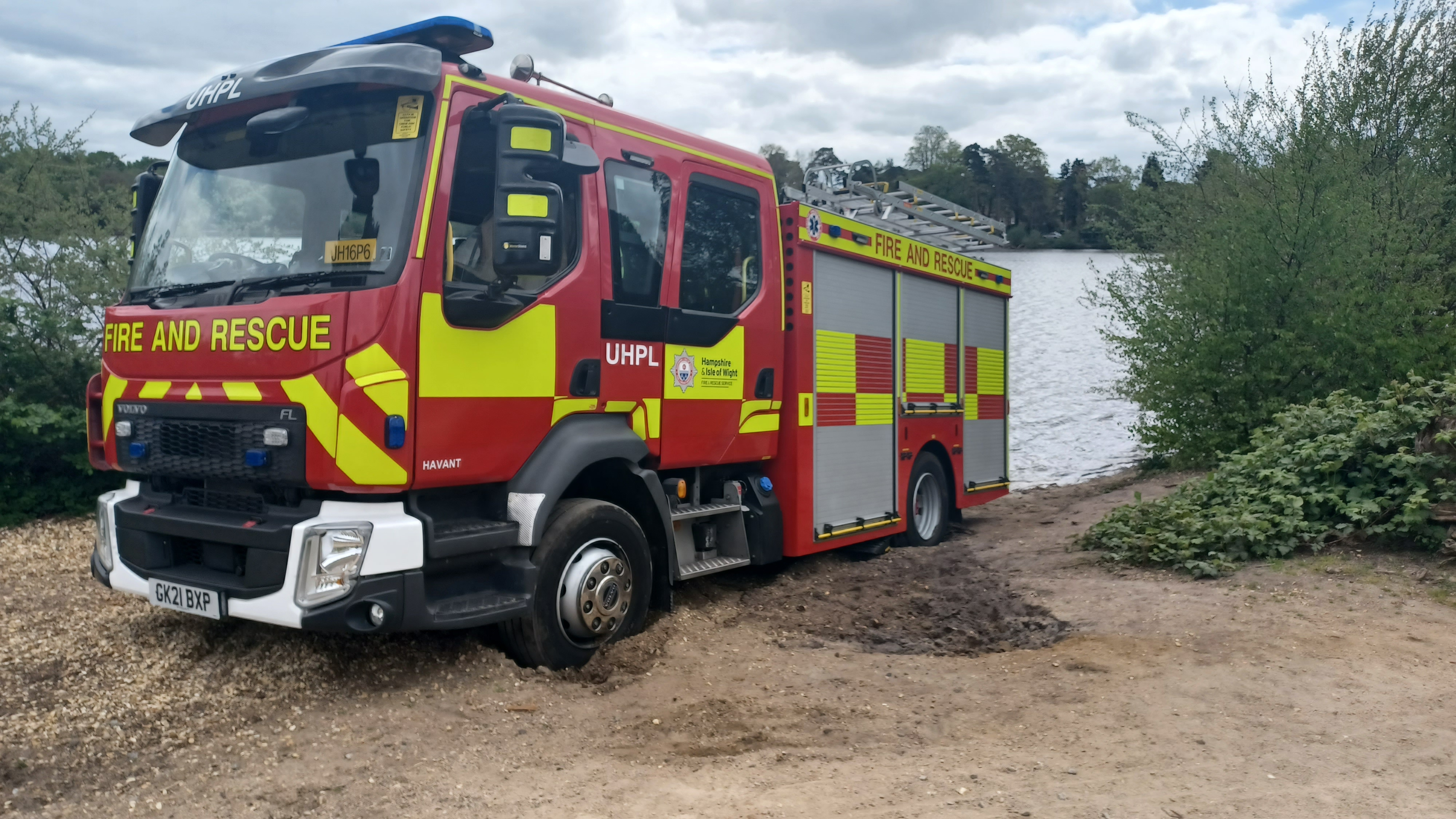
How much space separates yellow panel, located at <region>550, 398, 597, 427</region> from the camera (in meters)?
5.09

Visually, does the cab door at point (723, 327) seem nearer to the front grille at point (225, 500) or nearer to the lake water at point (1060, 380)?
the front grille at point (225, 500)

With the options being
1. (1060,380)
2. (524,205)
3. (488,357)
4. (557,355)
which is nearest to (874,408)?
(557,355)

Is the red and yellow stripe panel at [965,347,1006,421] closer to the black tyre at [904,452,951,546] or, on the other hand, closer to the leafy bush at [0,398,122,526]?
the black tyre at [904,452,951,546]

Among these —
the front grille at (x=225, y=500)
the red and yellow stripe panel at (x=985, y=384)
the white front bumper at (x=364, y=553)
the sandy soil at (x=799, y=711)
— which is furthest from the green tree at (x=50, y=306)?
the red and yellow stripe panel at (x=985, y=384)

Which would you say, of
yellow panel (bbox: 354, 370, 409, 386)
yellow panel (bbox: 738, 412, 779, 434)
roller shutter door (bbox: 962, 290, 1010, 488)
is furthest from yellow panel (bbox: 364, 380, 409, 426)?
roller shutter door (bbox: 962, 290, 1010, 488)

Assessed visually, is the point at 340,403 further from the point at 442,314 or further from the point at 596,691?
the point at 596,691

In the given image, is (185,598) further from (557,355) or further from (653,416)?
(653,416)

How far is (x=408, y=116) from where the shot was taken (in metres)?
4.54

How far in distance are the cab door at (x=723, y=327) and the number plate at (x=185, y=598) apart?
2347 millimetres

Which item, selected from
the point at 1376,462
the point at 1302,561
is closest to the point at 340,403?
the point at 1302,561

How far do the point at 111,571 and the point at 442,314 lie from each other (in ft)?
6.91

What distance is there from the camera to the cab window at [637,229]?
551cm

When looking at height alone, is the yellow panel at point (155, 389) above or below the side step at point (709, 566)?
above

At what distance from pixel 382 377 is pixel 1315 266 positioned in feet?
34.2
